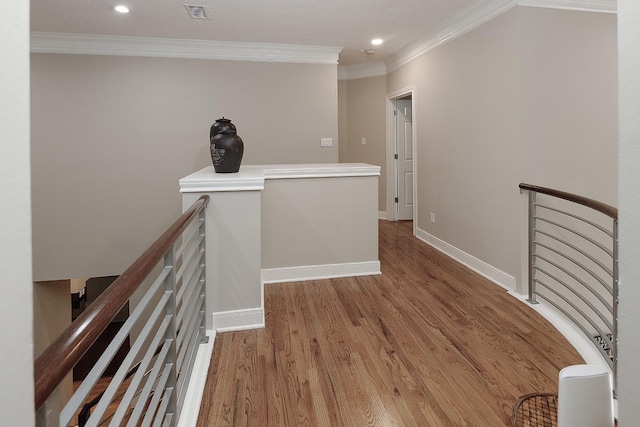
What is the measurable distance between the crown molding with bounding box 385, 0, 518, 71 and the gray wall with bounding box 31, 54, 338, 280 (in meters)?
1.41

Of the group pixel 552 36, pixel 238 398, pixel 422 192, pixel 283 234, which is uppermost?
pixel 552 36

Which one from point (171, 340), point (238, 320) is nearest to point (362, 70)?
point (238, 320)

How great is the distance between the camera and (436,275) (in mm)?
3852

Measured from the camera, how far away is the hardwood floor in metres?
1.87

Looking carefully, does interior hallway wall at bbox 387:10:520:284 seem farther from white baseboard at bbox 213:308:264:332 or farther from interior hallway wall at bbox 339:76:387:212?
white baseboard at bbox 213:308:264:332

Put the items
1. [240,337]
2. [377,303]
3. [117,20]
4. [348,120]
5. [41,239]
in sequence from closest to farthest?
1. [240,337]
2. [377,303]
3. [117,20]
4. [41,239]
5. [348,120]

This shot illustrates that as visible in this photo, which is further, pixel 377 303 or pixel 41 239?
pixel 41 239

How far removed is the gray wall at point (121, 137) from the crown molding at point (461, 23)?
1.41m

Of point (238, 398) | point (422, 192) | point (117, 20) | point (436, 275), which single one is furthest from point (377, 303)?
point (117, 20)

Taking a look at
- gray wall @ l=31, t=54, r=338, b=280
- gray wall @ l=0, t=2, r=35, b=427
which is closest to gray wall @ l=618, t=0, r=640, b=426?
gray wall @ l=0, t=2, r=35, b=427

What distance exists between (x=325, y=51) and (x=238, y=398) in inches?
175

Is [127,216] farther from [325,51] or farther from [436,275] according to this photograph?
[436,275]

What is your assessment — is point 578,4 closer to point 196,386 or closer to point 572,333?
point 572,333

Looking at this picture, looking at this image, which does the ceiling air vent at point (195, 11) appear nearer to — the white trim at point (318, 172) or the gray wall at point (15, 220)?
the white trim at point (318, 172)
